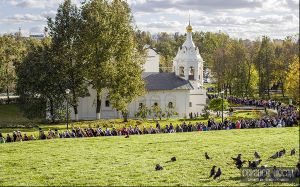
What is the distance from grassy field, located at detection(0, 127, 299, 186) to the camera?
24.0 metres

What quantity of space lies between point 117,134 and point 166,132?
14.2ft

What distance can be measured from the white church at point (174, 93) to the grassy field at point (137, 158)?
21312 mm

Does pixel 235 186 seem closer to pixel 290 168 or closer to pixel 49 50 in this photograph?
pixel 290 168

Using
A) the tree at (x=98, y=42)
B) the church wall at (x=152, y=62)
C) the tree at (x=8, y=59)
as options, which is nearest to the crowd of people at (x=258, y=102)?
the church wall at (x=152, y=62)

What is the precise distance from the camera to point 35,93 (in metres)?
55.2

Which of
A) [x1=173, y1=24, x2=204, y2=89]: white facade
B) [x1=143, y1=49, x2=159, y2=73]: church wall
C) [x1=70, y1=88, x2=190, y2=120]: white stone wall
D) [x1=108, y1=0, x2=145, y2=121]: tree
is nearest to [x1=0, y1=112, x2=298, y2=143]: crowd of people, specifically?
[x1=108, y1=0, x2=145, y2=121]: tree

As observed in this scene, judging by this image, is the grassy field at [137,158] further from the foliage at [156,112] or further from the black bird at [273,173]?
the foliage at [156,112]

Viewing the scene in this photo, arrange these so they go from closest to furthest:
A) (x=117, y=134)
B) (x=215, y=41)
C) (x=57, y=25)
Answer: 1. (x=117, y=134)
2. (x=57, y=25)
3. (x=215, y=41)

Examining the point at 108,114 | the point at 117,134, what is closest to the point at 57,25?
the point at 108,114

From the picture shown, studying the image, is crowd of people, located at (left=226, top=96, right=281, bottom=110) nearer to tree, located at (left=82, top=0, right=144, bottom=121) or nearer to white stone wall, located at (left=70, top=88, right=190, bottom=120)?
white stone wall, located at (left=70, top=88, right=190, bottom=120)

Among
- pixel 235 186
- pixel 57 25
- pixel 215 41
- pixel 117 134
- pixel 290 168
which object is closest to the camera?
pixel 235 186

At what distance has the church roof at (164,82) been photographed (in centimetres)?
6100

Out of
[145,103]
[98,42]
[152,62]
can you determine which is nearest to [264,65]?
[152,62]

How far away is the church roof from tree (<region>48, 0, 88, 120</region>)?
33.0 ft
